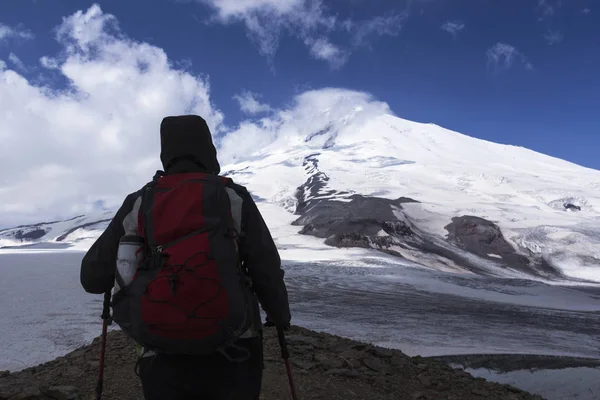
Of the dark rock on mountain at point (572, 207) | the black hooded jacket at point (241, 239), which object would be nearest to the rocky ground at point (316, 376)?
the black hooded jacket at point (241, 239)

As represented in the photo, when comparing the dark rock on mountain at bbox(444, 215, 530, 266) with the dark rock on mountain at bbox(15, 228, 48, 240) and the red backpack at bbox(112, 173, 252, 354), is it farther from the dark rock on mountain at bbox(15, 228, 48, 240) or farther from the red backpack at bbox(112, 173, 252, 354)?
the dark rock on mountain at bbox(15, 228, 48, 240)

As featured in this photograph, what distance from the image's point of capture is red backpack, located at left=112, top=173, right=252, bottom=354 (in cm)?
196

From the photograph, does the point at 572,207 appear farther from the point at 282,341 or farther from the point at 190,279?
the point at 190,279

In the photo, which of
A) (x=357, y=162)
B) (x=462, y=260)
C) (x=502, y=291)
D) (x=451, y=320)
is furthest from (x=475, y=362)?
(x=357, y=162)

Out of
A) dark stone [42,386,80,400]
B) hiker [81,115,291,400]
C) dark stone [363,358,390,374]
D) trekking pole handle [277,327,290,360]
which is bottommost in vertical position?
dark stone [363,358,390,374]

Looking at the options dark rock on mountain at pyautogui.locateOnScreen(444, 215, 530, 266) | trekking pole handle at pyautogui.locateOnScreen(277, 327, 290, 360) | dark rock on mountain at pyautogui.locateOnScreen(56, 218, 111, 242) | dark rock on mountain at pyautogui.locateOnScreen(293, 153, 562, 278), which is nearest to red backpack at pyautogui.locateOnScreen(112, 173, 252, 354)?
trekking pole handle at pyautogui.locateOnScreen(277, 327, 290, 360)

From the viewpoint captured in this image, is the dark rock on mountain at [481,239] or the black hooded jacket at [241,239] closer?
the black hooded jacket at [241,239]

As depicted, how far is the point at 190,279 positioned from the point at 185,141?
0.81 metres

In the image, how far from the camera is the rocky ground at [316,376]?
15.8 feet

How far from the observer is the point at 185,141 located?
97.0 inches

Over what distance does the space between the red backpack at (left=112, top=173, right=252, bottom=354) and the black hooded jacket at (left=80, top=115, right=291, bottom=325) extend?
9 centimetres

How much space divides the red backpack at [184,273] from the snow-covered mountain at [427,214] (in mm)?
32336

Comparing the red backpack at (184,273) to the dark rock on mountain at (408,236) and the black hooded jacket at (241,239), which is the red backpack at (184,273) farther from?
the dark rock on mountain at (408,236)

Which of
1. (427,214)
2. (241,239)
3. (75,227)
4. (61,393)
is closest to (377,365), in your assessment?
(61,393)
